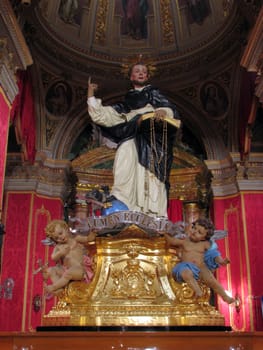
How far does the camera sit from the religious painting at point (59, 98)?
11773 millimetres

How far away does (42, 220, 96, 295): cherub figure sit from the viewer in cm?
418

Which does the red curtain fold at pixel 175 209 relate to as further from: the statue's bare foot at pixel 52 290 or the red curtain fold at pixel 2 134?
the statue's bare foot at pixel 52 290

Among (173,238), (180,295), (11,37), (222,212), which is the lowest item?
(180,295)

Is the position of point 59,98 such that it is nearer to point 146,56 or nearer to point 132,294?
point 146,56

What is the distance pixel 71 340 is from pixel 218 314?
1347 millimetres

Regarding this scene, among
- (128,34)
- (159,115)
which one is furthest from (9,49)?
(128,34)

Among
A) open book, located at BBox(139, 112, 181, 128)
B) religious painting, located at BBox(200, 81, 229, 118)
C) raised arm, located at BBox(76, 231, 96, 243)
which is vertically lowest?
raised arm, located at BBox(76, 231, 96, 243)

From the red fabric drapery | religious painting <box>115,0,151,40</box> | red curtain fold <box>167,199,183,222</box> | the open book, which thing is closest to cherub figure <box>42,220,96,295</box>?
the open book

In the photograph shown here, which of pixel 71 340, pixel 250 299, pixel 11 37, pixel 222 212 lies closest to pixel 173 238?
pixel 71 340

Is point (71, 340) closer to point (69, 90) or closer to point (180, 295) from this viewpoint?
point (180, 295)

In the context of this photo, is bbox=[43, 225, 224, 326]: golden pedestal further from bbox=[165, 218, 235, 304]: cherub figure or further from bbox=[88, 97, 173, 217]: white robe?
bbox=[88, 97, 173, 217]: white robe

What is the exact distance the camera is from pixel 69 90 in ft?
39.1

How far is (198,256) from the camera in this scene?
13.9 feet

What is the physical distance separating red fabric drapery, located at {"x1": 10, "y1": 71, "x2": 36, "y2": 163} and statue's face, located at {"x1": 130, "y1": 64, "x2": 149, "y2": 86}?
4532 millimetres
